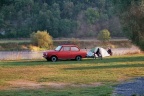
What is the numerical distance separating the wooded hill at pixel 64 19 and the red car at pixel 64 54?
2481 inches

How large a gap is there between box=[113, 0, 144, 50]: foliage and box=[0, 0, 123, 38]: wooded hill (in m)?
73.4

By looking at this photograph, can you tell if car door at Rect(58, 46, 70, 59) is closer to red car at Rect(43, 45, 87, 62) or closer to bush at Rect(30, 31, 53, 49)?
red car at Rect(43, 45, 87, 62)

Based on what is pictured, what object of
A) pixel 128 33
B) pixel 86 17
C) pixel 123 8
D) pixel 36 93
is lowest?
pixel 36 93

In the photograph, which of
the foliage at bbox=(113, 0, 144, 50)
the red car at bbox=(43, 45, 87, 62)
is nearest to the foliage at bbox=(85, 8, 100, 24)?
the red car at bbox=(43, 45, 87, 62)

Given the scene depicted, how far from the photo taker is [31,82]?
17.2 m

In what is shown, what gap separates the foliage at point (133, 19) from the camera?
21.1 m

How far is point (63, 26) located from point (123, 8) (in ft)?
255

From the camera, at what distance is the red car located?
32531 mm

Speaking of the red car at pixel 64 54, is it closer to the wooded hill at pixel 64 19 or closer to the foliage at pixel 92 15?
the wooded hill at pixel 64 19

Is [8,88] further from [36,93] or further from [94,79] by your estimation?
[94,79]

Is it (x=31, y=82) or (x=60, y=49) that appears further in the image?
(x=60, y=49)

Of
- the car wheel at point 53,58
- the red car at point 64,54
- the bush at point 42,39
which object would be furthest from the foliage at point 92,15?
the car wheel at point 53,58

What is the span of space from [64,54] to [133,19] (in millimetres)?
12381

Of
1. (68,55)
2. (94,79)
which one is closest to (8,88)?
(94,79)
